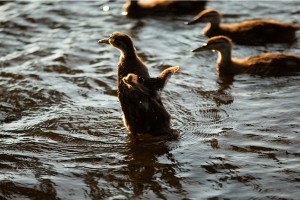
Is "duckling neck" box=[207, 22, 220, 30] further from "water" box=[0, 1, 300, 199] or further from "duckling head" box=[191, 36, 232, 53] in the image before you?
"duckling head" box=[191, 36, 232, 53]

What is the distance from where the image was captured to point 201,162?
611 cm

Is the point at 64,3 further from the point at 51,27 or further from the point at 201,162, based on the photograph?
the point at 201,162

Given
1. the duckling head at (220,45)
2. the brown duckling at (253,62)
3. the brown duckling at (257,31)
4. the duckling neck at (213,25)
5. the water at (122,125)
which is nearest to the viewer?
the water at (122,125)

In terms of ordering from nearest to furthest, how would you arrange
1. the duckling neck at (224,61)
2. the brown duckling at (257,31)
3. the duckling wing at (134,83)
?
the duckling wing at (134,83)
the duckling neck at (224,61)
the brown duckling at (257,31)

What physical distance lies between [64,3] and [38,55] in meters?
3.11

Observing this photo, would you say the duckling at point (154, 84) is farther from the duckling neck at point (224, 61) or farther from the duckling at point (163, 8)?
the duckling at point (163, 8)

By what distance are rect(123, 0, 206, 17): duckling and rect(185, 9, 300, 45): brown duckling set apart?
55.2 inches

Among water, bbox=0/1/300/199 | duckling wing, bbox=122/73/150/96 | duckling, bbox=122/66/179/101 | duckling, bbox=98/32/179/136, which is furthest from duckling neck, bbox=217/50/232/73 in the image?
duckling wing, bbox=122/73/150/96

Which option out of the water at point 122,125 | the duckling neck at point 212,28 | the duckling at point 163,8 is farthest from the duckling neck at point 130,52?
the duckling at point 163,8

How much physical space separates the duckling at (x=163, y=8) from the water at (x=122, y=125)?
0.79m

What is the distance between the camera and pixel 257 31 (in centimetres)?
1023

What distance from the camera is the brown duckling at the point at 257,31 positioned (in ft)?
33.3

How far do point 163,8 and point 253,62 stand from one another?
11.9ft

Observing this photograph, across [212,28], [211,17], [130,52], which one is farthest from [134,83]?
[211,17]
